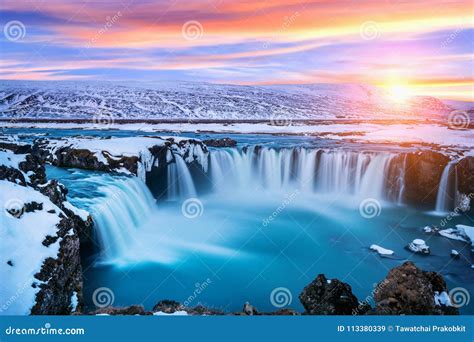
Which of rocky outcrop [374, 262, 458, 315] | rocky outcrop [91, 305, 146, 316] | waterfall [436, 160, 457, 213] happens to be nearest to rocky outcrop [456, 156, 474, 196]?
waterfall [436, 160, 457, 213]

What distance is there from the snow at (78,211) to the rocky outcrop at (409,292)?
4085 mm

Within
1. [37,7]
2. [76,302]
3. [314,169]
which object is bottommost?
[76,302]

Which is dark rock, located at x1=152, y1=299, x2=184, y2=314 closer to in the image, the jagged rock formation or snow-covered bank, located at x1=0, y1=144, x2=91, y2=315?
snow-covered bank, located at x1=0, y1=144, x2=91, y2=315

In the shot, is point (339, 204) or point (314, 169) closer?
point (339, 204)

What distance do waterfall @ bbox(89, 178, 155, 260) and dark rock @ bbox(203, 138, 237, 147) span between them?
1.39m

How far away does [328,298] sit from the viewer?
6.19 metres

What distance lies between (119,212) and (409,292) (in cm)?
441

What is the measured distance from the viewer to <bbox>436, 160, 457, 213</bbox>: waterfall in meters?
9.31

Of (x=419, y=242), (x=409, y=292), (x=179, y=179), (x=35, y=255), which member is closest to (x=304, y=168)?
(x=179, y=179)

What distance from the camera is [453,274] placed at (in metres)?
8.07
